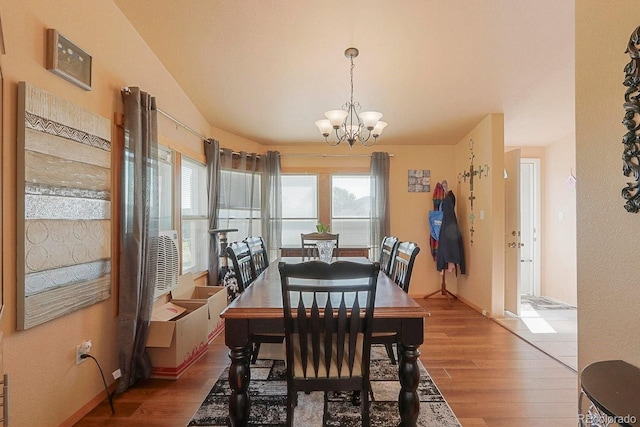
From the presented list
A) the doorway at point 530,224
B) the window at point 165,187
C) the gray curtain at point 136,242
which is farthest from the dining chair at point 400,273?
the doorway at point 530,224

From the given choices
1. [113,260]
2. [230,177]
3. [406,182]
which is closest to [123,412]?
[113,260]

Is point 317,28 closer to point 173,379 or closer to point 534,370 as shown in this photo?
point 173,379

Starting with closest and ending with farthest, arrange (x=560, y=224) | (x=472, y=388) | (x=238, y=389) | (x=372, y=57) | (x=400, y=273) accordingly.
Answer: (x=238, y=389) < (x=472, y=388) < (x=400, y=273) < (x=372, y=57) < (x=560, y=224)

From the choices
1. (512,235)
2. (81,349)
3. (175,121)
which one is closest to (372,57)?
(175,121)

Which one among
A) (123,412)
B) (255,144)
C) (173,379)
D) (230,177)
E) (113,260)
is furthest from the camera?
(255,144)

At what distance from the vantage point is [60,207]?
1728mm

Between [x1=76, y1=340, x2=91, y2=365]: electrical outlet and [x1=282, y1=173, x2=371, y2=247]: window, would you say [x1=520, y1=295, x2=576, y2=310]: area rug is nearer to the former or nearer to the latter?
[x1=282, y1=173, x2=371, y2=247]: window

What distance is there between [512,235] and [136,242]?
382 centimetres

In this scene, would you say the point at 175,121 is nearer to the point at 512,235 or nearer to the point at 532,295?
the point at 512,235

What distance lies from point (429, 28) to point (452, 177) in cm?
274

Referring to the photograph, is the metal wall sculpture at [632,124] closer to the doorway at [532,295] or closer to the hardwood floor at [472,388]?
the hardwood floor at [472,388]

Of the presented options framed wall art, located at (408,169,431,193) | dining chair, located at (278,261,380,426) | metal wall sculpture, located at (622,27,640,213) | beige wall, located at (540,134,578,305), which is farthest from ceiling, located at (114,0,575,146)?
dining chair, located at (278,261,380,426)

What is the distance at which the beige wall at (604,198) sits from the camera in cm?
115

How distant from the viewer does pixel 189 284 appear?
10.8 feet
